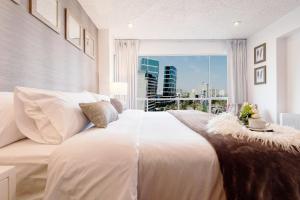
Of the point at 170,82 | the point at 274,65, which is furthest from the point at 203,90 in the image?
the point at 274,65

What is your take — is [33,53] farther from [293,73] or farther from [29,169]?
[293,73]

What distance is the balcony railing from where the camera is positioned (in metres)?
6.16

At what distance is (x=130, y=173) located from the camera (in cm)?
116

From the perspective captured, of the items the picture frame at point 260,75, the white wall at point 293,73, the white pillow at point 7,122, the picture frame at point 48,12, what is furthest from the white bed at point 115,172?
the picture frame at point 260,75

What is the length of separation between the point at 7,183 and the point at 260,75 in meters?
5.35

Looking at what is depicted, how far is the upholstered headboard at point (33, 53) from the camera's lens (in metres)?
1.69

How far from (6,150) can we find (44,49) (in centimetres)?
130

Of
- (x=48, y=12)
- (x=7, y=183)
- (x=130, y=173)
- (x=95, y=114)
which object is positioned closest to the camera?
(x=7, y=183)

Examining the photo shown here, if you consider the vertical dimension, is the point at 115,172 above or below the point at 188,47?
below

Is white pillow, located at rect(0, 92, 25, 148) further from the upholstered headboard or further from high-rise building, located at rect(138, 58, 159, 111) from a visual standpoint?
high-rise building, located at rect(138, 58, 159, 111)

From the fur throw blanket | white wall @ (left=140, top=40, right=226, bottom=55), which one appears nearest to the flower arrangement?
the fur throw blanket

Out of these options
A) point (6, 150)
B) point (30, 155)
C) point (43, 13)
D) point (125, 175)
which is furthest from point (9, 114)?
point (43, 13)

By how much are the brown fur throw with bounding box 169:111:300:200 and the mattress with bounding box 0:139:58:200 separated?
99 cm

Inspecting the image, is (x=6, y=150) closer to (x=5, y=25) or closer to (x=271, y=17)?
(x=5, y=25)
